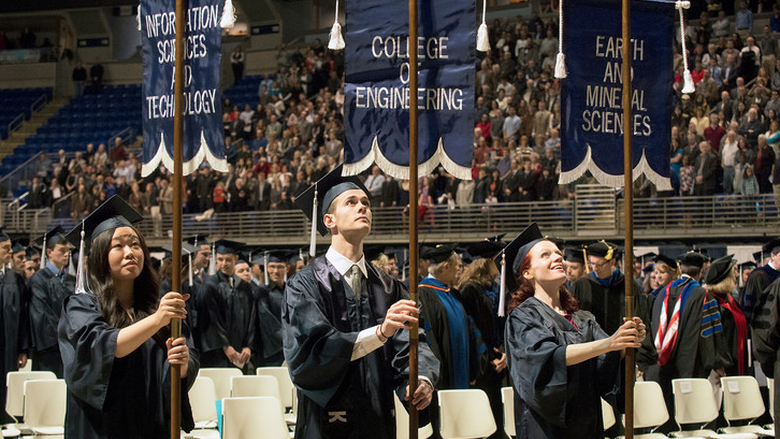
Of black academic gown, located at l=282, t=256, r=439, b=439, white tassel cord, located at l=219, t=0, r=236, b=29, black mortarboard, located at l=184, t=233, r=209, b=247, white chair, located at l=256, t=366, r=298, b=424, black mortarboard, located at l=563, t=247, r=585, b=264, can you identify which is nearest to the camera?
black academic gown, located at l=282, t=256, r=439, b=439

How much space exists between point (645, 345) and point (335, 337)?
183 inches

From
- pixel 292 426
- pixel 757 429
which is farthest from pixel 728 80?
pixel 292 426

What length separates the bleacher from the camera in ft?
93.6

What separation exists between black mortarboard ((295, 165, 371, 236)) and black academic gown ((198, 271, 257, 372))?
5.76 meters

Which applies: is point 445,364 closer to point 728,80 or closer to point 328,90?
point 728,80

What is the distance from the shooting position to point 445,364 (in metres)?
8.06

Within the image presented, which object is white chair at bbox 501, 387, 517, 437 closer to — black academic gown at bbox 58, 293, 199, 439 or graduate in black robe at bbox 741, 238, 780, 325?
black academic gown at bbox 58, 293, 199, 439

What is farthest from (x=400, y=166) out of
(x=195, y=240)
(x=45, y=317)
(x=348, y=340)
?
(x=195, y=240)

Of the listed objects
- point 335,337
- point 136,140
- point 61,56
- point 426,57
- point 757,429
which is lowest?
point 757,429

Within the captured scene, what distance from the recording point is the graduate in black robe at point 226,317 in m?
10.3

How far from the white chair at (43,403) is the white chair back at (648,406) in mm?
3869

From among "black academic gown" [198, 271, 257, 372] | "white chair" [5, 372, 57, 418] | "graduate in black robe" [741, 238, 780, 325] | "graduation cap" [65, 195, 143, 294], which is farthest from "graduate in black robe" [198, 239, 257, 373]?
"graduation cap" [65, 195, 143, 294]

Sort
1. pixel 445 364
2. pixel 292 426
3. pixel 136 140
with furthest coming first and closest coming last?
pixel 136 140, pixel 445 364, pixel 292 426

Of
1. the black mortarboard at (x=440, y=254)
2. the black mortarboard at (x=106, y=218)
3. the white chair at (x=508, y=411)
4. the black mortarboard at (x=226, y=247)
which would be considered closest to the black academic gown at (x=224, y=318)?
the black mortarboard at (x=226, y=247)
